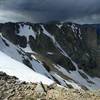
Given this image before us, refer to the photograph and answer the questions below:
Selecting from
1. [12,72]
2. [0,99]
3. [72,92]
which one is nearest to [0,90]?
[0,99]

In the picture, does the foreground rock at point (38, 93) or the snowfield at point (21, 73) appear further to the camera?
the snowfield at point (21, 73)

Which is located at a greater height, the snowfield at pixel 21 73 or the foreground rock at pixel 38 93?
the foreground rock at pixel 38 93

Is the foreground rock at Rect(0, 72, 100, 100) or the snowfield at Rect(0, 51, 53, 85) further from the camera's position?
the snowfield at Rect(0, 51, 53, 85)

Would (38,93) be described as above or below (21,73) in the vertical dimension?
above

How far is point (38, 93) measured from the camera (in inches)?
1433

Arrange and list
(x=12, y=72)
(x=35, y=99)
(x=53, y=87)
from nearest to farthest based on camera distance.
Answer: (x=35, y=99) < (x=53, y=87) < (x=12, y=72)

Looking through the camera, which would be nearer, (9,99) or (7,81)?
(9,99)

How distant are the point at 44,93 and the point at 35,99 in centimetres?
110

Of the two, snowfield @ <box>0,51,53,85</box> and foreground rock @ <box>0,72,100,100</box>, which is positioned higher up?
foreground rock @ <box>0,72,100,100</box>

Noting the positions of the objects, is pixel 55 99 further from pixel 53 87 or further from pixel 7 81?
pixel 7 81

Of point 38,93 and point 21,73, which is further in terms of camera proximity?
point 21,73

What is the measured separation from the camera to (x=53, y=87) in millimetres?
38188

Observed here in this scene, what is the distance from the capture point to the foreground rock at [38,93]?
36.2 m

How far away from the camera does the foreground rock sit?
1423 inches
